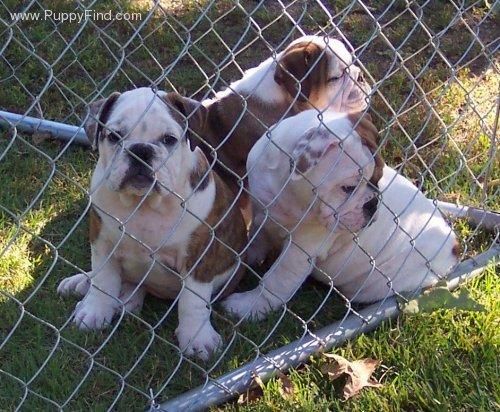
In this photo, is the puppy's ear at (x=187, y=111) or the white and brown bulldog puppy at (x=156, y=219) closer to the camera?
the white and brown bulldog puppy at (x=156, y=219)

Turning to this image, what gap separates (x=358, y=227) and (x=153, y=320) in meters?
0.93

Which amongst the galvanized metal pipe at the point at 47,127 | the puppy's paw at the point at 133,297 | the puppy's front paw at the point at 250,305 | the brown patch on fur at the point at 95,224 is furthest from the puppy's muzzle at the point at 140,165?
the galvanized metal pipe at the point at 47,127

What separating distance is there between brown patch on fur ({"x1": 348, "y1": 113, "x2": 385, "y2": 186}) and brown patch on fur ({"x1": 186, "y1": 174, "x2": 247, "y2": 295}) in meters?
0.59

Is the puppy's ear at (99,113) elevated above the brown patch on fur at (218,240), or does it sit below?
above

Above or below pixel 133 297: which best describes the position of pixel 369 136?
above

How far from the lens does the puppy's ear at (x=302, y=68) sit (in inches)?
166

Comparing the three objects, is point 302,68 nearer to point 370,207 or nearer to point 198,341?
point 370,207

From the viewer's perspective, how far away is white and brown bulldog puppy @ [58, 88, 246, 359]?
9.68ft

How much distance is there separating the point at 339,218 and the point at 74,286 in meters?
1.15

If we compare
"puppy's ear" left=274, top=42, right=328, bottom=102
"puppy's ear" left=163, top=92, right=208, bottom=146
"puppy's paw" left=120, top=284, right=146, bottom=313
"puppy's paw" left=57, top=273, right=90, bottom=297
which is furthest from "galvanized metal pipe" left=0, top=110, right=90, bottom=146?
"puppy's ear" left=163, top=92, right=208, bottom=146

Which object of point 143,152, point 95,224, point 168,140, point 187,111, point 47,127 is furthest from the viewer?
point 47,127

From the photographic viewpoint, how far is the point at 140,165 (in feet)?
9.54

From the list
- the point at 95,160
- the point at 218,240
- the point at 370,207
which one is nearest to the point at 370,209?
the point at 370,207

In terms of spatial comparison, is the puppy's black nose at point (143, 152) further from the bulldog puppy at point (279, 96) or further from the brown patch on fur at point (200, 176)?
the bulldog puppy at point (279, 96)
